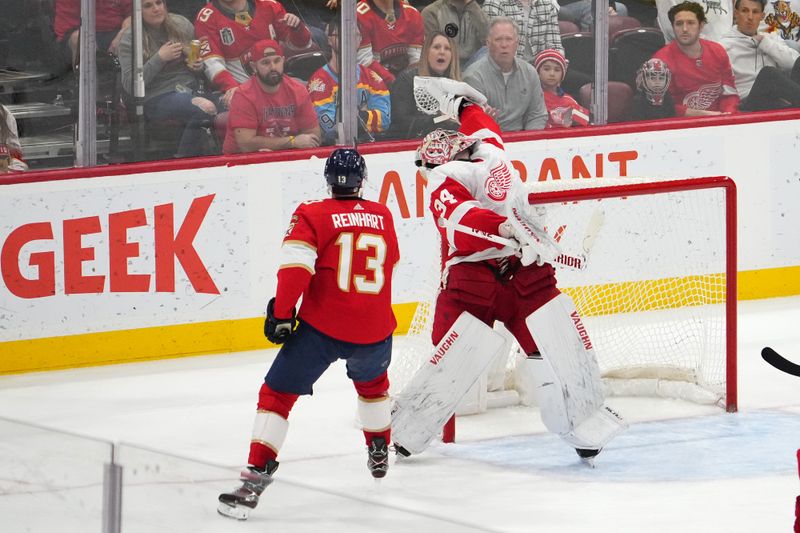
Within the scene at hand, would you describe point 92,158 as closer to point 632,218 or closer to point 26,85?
point 26,85

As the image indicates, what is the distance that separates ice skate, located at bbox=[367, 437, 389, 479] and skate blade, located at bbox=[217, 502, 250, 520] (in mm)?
1720

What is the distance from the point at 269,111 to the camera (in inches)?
297

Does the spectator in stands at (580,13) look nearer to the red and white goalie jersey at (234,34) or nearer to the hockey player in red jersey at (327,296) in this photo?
the red and white goalie jersey at (234,34)

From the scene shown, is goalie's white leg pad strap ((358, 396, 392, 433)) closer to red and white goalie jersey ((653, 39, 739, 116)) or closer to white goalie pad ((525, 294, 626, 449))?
white goalie pad ((525, 294, 626, 449))

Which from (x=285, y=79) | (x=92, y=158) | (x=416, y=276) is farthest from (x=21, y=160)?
(x=416, y=276)

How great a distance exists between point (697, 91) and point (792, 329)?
60.3 inches

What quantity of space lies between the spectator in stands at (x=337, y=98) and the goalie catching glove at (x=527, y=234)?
2.37 meters

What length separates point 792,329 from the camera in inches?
306

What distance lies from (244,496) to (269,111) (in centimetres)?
433

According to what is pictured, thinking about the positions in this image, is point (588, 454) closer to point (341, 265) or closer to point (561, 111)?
point (341, 265)

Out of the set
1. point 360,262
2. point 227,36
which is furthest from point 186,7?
point 360,262

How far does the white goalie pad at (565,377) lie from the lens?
5430 millimetres

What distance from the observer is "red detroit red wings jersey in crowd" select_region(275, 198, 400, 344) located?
4.79 metres

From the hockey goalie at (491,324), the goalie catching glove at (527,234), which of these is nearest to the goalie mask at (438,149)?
the hockey goalie at (491,324)
